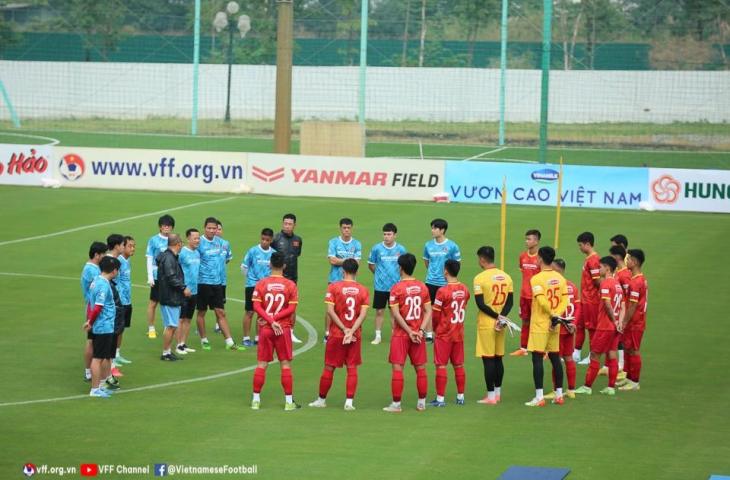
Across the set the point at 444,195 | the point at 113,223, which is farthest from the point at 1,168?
the point at 444,195

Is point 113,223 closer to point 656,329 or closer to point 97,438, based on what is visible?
point 656,329

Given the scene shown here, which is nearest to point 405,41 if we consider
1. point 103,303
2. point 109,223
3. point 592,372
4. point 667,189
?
point 667,189

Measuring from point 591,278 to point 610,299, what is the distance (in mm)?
1444

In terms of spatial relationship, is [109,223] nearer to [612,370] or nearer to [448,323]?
[448,323]

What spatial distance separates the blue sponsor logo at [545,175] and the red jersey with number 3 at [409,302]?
68.7 ft

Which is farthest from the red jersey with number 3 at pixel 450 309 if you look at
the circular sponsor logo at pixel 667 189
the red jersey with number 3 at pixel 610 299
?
the circular sponsor logo at pixel 667 189

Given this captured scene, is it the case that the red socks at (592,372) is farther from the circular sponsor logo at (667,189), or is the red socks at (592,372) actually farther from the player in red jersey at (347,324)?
the circular sponsor logo at (667,189)

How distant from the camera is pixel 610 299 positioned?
53.4 feet

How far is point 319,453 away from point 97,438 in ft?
8.86

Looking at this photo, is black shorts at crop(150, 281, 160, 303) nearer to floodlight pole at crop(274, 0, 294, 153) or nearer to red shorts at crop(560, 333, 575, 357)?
red shorts at crop(560, 333, 575, 357)

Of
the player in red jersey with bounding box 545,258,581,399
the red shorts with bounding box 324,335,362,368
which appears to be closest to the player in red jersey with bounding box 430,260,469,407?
the red shorts with bounding box 324,335,362,368

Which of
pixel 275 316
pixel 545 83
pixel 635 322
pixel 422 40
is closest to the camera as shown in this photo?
pixel 275 316

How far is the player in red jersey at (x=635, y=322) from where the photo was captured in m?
16.6

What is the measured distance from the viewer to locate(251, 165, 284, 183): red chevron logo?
37688mm
